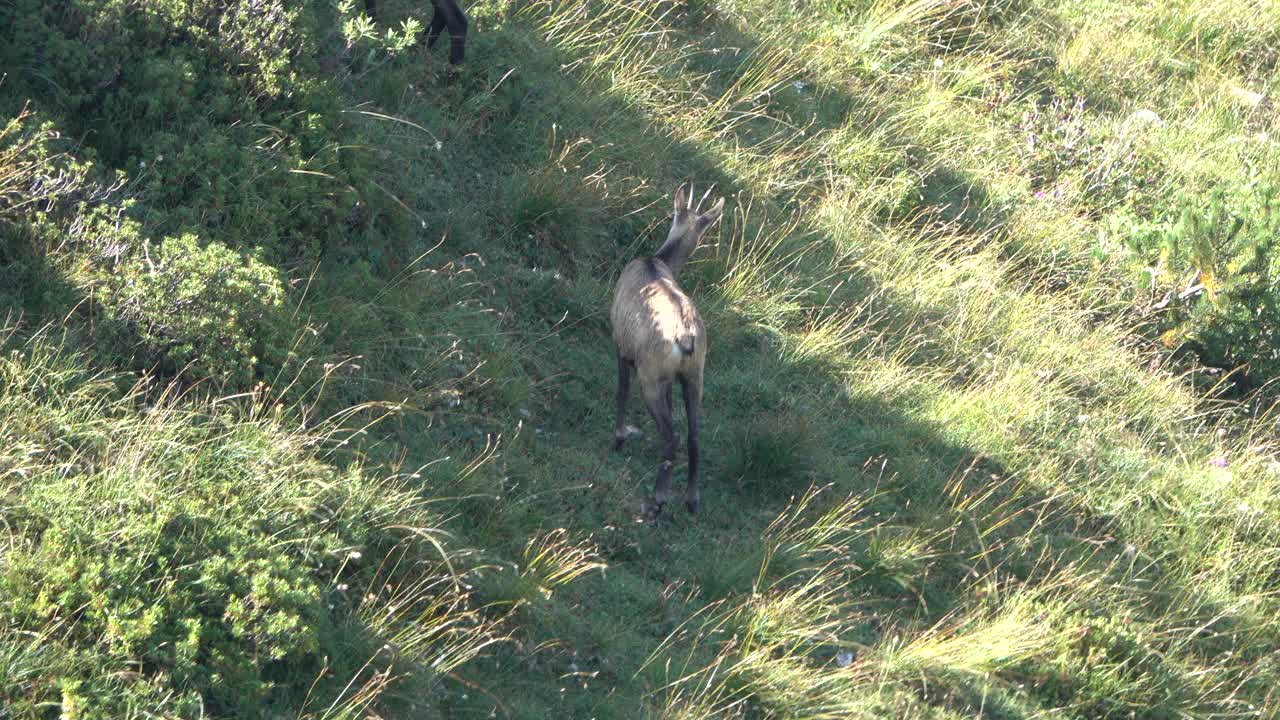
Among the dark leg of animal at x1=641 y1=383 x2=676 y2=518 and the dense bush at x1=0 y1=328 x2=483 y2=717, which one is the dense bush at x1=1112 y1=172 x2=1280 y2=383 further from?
the dense bush at x1=0 y1=328 x2=483 y2=717

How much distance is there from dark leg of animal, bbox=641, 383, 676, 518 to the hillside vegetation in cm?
18

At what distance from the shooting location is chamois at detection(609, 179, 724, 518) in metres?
6.89

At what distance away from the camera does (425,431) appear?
6.73 metres

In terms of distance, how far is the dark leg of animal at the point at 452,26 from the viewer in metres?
8.95

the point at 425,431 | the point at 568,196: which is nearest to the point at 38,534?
the point at 425,431

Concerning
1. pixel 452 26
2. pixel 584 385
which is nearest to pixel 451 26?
pixel 452 26

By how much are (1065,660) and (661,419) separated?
2516mm

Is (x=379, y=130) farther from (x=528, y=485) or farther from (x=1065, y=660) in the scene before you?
(x=1065, y=660)

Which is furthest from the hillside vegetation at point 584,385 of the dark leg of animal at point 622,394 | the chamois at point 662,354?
the chamois at point 662,354

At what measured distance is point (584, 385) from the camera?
777 cm

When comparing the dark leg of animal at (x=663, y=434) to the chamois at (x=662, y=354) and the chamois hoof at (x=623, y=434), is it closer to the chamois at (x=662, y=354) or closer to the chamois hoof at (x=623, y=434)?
the chamois at (x=662, y=354)

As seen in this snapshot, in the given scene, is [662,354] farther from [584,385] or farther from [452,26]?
[452,26]

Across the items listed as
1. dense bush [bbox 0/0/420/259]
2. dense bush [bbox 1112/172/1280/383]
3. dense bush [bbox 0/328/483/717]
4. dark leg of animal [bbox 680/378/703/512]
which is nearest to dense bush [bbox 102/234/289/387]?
dense bush [bbox 0/328/483/717]

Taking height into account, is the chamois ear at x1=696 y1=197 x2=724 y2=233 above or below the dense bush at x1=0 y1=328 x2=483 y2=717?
above
